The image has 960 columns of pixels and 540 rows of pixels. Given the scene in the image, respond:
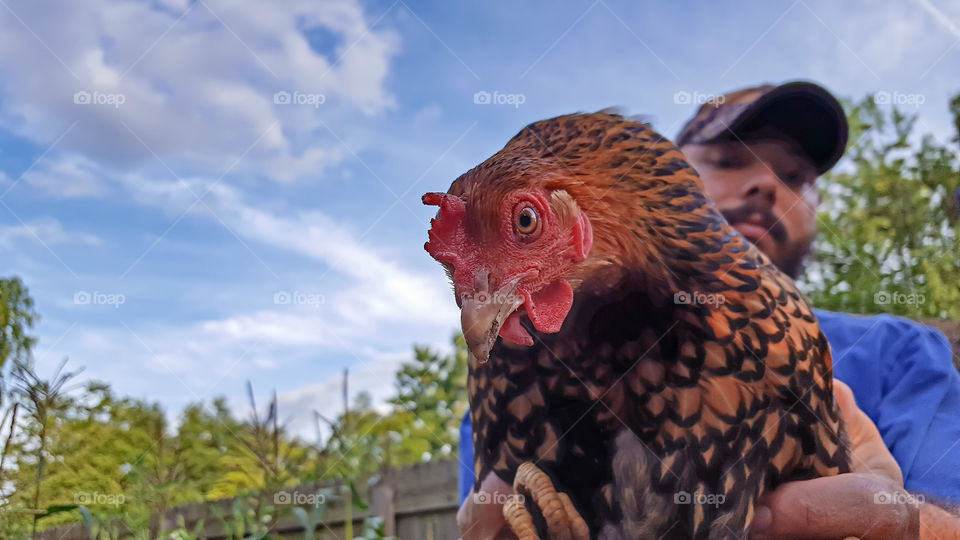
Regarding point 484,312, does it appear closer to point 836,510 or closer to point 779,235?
point 836,510

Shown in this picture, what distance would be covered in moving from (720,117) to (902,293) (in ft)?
7.11

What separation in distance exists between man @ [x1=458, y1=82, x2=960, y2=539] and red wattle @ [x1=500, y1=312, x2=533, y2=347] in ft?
0.93

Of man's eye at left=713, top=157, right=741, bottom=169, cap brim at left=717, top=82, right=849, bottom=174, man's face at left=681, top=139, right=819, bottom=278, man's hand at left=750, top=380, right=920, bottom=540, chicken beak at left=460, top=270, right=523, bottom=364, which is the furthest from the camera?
man's eye at left=713, top=157, right=741, bottom=169

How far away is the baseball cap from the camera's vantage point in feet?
4.99

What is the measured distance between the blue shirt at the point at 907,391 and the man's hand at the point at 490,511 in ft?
2.31

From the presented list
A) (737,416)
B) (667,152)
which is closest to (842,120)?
(667,152)

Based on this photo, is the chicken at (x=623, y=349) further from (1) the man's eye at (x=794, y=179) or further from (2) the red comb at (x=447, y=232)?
(1) the man's eye at (x=794, y=179)

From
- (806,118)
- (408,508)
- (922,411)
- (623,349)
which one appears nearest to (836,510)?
(623,349)

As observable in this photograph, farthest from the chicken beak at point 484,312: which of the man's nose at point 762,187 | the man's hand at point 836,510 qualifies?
the man's nose at point 762,187

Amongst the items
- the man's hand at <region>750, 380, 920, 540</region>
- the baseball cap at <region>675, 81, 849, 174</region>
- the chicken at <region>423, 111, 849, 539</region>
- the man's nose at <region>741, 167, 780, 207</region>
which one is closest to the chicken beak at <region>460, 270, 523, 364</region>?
the chicken at <region>423, 111, 849, 539</region>

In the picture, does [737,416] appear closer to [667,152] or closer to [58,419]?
[667,152]

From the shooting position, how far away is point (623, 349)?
899mm

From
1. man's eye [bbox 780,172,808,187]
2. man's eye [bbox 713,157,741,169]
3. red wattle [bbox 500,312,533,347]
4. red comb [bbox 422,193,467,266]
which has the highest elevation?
man's eye [bbox 713,157,741,169]

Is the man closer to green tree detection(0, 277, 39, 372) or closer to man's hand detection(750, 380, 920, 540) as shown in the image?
man's hand detection(750, 380, 920, 540)
